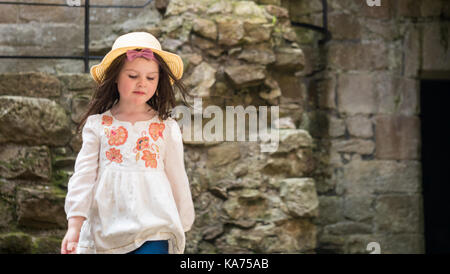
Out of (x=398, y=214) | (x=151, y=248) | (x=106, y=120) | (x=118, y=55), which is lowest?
(x=398, y=214)

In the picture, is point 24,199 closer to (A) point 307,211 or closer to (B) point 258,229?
(B) point 258,229

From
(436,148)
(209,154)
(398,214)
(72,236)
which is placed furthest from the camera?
A: (436,148)

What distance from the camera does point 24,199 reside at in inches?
110

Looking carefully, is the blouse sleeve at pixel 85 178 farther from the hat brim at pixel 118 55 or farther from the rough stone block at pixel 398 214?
the rough stone block at pixel 398 214

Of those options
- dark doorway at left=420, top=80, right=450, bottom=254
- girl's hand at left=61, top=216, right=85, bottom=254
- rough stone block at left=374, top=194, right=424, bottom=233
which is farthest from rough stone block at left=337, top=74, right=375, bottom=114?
girl's hand at left=61, top=216, right=85, bottom=254

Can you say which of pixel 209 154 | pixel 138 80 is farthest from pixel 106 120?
pixel 209 154

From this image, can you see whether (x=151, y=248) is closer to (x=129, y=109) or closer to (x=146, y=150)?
(x=146, y=150)

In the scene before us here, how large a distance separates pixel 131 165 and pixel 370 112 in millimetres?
2702

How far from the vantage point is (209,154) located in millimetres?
3080

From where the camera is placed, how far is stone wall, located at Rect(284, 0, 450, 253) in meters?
3.95

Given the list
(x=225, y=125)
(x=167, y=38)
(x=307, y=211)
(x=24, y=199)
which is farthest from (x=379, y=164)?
(x=24, y=199)

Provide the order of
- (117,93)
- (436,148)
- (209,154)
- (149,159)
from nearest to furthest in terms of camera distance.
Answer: (149,159) < (117,93) < (209,154) < (436,148)

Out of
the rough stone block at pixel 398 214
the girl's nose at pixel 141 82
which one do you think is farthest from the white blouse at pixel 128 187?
the rough stone block at pixel 398 214
